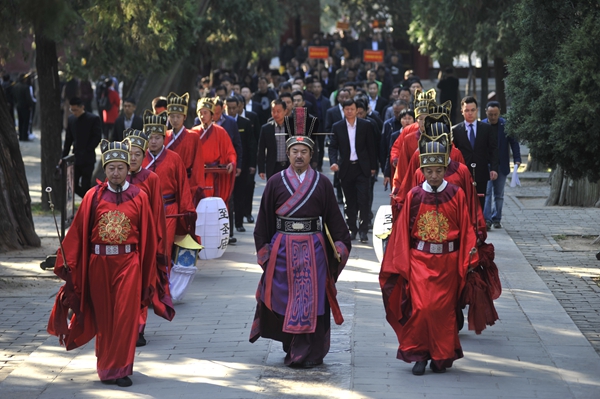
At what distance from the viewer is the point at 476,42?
2367 centimetres

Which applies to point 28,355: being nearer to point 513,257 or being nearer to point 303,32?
point 513,257

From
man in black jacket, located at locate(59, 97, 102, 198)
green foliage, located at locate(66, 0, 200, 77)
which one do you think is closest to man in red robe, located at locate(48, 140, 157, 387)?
green foliage, located at locate(66, 0, 200, 77)

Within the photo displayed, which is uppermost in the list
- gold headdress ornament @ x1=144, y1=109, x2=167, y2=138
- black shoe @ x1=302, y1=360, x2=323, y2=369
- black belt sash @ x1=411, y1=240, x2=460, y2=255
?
gold headdress ornament @ x1=144, y1=109, x2=167, y2=138

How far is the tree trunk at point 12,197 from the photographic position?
13344 mm

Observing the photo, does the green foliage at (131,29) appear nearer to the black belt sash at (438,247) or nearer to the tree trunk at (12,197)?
the tree trunk at (12,197)

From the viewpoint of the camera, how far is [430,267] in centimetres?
785

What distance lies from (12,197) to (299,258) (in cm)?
659

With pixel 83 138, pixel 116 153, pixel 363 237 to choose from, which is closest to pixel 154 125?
pixel 116 153

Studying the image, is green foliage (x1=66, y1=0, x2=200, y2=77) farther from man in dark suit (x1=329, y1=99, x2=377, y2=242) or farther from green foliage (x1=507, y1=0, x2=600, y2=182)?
green foliage (x1=507, y1=0, x2=600, y2=182)

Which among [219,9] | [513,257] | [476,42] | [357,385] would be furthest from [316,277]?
[219,9]

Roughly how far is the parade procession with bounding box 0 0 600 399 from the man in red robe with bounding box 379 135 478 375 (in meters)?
0.02

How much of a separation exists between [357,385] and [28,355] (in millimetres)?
2956

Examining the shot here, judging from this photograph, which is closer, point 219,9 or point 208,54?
point 219,9

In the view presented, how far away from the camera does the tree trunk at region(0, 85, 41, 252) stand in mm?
13344
